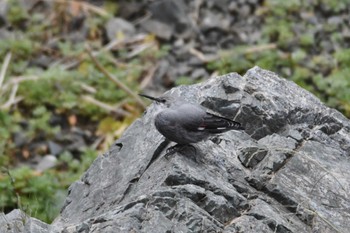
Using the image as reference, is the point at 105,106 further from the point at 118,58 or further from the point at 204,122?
the point at 204,122

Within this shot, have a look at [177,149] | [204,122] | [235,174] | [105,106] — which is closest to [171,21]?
[105,106]

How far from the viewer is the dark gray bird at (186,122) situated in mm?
5621

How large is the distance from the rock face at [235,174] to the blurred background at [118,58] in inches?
86.6

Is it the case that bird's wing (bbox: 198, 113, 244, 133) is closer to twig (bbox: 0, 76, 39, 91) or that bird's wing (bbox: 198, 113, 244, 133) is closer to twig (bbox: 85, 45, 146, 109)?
twig (bbox: 85, 45, 146, 109)

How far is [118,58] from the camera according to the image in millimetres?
10711

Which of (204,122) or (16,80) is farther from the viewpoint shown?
(16,80)

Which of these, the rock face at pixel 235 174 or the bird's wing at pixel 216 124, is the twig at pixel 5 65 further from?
the bird's wing at pixel 216 124

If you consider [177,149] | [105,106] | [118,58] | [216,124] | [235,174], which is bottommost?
[105,106]

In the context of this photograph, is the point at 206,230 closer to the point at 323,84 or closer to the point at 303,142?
the point at 303,142

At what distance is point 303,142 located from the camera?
5902mm

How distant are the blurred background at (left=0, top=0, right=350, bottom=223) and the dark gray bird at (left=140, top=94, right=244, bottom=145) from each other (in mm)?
2602

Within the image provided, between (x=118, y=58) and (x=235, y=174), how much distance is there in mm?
5485

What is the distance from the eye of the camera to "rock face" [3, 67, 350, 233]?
16.1 ft

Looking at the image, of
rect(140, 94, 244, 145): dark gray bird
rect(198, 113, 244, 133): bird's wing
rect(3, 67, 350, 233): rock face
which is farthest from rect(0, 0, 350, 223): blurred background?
rect(198, 113, 244, 133): bird's wing
